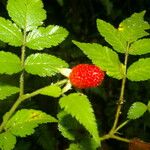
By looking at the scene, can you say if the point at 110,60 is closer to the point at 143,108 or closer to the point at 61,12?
the point at 143,108

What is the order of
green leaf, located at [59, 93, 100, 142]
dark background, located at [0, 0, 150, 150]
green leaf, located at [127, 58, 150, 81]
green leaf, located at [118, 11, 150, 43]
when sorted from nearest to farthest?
green leaf, located at [59, 93, 100, 142], green leaf, located at [127, 58, 150, 81], green leaf, located at [118, 11, 150, 43], dark background, located at [0, 0, 150, 150]

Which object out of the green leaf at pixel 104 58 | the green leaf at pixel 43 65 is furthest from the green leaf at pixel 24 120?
the green leaf at pixel 104 58

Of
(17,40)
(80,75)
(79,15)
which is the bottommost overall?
(80,75)

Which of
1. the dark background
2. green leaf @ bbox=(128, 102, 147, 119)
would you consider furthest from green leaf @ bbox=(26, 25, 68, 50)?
the dark background

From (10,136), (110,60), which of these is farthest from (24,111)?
(110,60)

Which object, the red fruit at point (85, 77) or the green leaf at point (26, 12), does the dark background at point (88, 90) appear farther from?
the red fruit at point (85, 77)

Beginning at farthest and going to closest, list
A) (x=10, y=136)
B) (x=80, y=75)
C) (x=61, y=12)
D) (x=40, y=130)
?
(x=61, y=12)
(x=40, y=130)
(x=10, y=136)
(x=80, y=75)

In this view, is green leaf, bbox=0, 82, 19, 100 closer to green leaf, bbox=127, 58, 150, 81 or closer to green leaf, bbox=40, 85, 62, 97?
green leaf, bbox=40, 85, 62, 97

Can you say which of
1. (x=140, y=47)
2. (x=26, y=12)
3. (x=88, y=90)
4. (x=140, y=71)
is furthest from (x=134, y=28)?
(x=88, y=90)
